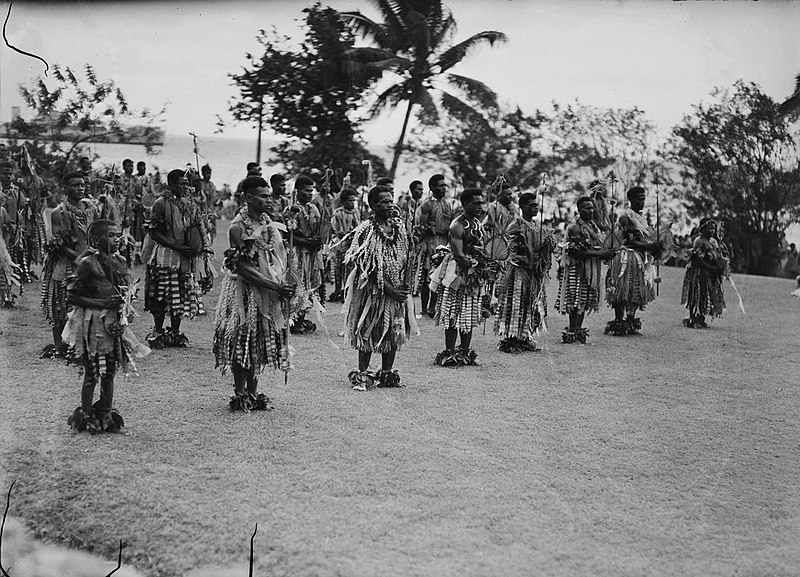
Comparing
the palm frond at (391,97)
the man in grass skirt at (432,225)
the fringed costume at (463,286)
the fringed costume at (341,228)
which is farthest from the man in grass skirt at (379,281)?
the fringed costume at (341,228)

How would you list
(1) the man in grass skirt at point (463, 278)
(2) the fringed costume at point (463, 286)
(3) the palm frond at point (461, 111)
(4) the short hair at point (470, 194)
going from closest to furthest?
(4) the short hair at point (470, 194), (1) the man in grass skirt at point (463, 278), (2) the fringed costume at point (463, 286), (3) the palm frond at point (461, 111)

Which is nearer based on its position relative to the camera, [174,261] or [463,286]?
[463,286]

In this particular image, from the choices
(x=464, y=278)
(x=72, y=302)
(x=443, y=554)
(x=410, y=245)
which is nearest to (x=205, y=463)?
(x=72, y=302)

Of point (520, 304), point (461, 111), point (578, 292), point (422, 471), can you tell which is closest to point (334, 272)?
point (461, 111)

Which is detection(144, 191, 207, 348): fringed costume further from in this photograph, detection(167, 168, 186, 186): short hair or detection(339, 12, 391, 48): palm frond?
detection(339, 12, 391, 48): palm frond

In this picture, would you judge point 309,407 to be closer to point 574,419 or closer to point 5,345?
point 574,419

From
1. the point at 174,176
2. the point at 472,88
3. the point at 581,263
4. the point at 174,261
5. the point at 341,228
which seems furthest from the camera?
the point at 341,228

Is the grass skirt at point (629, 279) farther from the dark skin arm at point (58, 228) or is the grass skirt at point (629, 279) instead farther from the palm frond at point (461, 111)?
the dark skin arm at point (58, 228)

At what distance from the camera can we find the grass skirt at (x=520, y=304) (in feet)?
31.8

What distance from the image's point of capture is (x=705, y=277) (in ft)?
39.6

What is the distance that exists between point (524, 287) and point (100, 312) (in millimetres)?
5241

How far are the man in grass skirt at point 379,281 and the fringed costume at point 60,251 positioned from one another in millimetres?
2508

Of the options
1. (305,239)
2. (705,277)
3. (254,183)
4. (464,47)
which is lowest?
(705,277)

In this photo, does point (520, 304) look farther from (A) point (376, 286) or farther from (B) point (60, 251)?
(B) point (60, 251)
